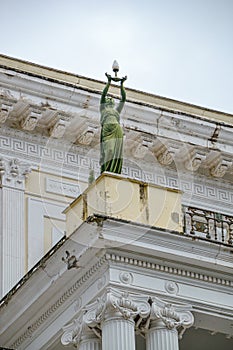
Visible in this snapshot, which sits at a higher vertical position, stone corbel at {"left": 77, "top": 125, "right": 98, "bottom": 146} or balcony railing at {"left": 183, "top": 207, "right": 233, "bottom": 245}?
stone corbel at {"left": 77, "top": 125, "right": 98, "bottom": 146}

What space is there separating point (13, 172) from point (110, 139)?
3.03 m

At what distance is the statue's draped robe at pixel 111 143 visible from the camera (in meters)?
19.1

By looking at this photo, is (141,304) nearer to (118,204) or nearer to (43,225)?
(118,204)

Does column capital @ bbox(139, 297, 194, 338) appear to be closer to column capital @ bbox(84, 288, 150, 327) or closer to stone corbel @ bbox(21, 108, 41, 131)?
column capital @ bbox(84, 288, 150, 327)

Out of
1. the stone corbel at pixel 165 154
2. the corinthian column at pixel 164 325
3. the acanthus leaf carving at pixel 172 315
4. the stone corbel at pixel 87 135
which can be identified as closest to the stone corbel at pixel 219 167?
the stone corbel at pixel 165 154

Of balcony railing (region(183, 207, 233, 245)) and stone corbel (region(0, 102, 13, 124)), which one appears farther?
stone corbel (region(0, 102, 13, 124))

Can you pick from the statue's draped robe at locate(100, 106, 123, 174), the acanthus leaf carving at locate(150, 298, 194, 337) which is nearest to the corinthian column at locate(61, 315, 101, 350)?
the acanthus leaf carving at locate(150, 298, 194, 337)

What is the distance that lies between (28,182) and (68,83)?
162 centimetres

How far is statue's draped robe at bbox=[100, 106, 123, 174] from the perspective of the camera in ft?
62.6

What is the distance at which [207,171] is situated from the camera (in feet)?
77.0

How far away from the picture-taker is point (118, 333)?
690 inches

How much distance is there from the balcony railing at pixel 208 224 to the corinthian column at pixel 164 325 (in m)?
1.03

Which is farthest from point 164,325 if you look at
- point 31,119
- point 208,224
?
point 31,119

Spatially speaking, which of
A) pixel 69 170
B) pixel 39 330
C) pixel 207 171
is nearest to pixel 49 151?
pixel 69 170
